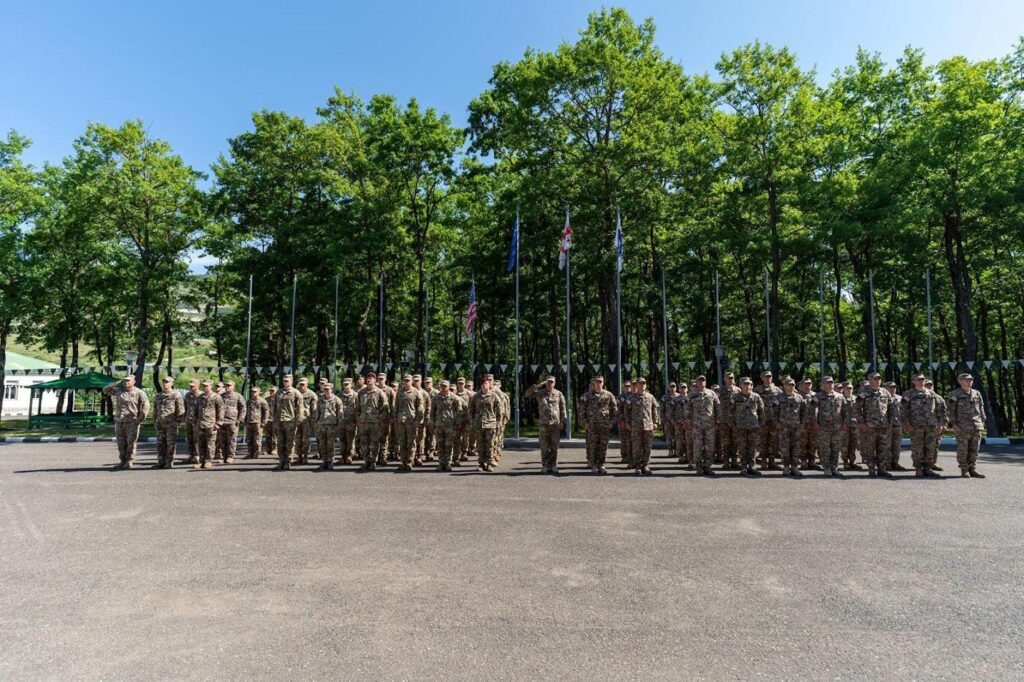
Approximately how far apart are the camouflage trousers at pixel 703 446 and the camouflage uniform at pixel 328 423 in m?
7.92

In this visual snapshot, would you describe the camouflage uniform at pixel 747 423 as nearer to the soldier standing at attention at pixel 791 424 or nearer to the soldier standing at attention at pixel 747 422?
the soldier standing at attention at pixel 747 422

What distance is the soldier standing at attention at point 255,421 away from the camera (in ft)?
52.4

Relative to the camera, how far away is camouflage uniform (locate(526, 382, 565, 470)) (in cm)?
1277

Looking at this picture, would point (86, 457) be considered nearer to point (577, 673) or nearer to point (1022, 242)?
point (577, 673)

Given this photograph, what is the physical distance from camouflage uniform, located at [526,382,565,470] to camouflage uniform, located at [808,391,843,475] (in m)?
5.30


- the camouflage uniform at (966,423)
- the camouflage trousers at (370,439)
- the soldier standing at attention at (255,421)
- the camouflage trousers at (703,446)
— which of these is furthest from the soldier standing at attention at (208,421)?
the camouflage uniform at (966,423)

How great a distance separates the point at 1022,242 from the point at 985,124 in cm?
550

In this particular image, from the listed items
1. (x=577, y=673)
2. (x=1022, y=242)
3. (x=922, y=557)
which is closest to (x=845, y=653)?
(x=577, y=673)

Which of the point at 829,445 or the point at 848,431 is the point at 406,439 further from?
the point at 848,431

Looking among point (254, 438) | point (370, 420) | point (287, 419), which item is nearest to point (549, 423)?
point (370, 420)

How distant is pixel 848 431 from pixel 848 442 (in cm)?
24

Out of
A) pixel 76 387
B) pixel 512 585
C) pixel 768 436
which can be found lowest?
pixel 512 585

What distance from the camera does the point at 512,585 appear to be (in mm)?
5250

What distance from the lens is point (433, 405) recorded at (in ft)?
45.9
